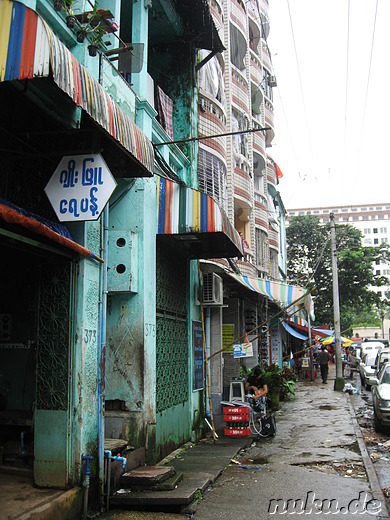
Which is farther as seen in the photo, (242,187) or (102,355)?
(242,187)

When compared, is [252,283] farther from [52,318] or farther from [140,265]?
[52,318]

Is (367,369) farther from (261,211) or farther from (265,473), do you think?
(265,473)

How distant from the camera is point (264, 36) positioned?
97.1 feet

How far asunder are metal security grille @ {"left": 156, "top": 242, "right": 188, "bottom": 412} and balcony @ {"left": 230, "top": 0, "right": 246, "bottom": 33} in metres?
14.7

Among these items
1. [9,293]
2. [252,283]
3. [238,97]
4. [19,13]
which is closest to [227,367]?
[252,283]

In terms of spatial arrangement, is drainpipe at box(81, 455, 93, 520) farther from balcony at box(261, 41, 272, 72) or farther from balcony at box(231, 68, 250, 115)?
balcony at box(261, 41, 272, 72)

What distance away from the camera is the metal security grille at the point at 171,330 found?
931cm

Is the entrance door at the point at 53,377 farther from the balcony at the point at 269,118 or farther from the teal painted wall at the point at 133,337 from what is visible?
the balcony at the point at 269,118

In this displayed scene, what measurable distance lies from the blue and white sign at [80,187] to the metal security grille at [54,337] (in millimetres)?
747

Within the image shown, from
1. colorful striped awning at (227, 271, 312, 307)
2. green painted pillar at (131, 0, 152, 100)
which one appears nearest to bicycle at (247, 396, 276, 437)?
colorful striped awning at (227, 271, 312, 307)

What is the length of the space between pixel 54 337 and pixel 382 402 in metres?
8.69

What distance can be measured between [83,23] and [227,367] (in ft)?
39.4

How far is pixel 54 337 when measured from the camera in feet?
20.2

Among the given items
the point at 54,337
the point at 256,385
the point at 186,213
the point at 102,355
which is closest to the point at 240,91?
the point at 256,385
